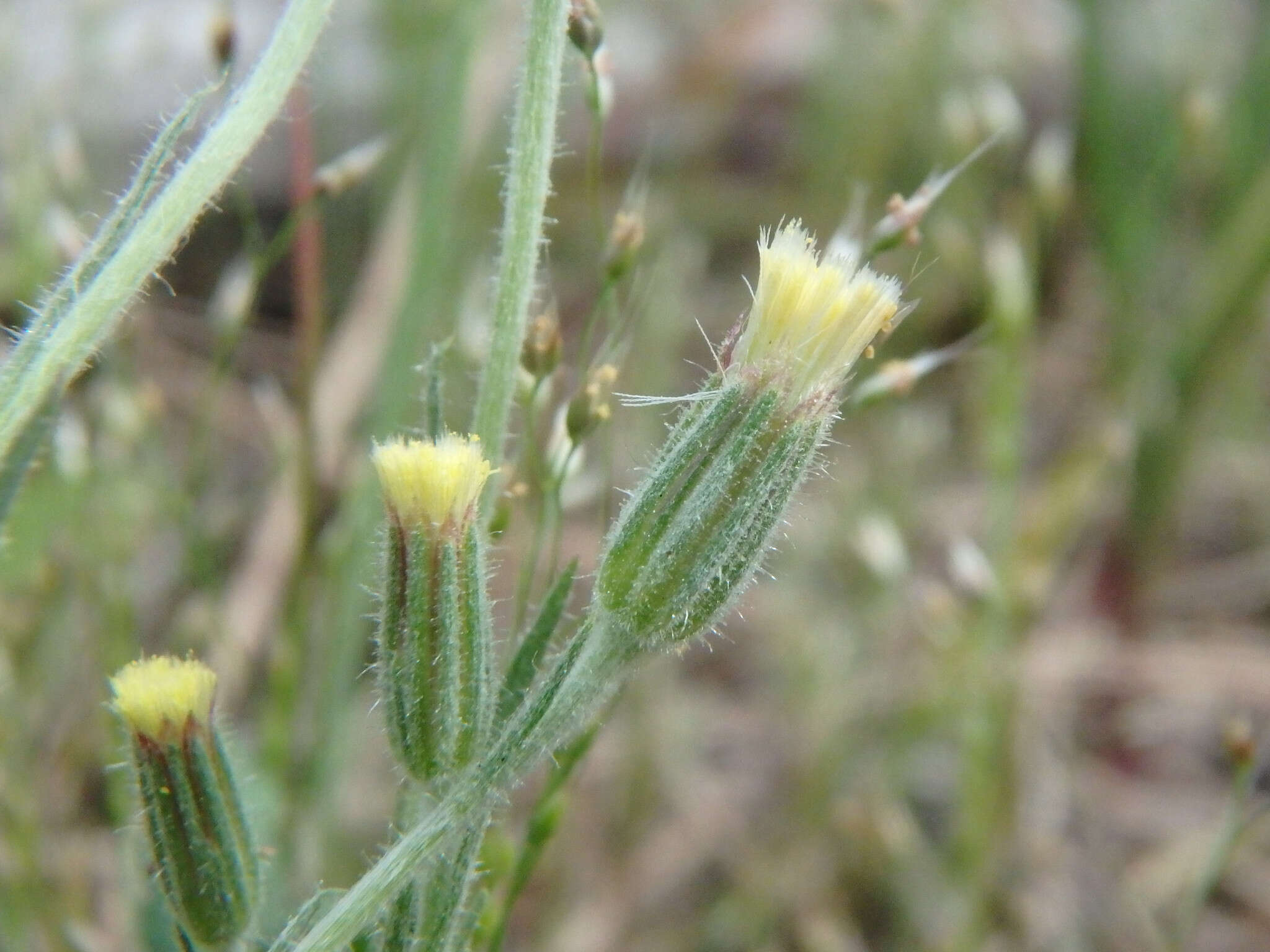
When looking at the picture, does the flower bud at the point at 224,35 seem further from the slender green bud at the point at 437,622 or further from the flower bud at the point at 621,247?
the slender green bud at the point at 437,622

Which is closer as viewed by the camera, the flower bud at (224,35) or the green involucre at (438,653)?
the green involucre at (438,653)

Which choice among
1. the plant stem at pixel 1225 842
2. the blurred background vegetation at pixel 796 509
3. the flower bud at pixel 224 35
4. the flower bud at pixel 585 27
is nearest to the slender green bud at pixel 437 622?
the blurred background vegetation at pixel 796 509

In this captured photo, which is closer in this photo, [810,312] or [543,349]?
[810,312]

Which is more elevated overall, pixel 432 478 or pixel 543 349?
pixel 543 349

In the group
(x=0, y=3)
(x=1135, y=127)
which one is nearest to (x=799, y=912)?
(x=1135, y=127)

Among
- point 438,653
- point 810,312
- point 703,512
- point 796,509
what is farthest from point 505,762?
point 796,509

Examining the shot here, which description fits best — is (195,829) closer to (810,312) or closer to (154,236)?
(154,236)
